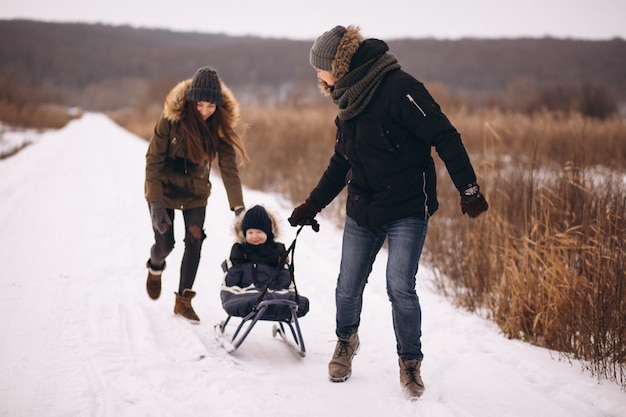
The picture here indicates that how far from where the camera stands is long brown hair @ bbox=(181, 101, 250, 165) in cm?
402

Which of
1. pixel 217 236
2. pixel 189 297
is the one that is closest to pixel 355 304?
pixel 189 297

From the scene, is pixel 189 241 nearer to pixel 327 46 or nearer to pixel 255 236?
pixel 255 236

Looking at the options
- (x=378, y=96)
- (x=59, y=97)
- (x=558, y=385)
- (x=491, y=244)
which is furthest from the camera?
(x=59, y=97)

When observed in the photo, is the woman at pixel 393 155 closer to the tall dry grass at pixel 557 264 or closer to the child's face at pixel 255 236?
the child's face at pixel 255 236

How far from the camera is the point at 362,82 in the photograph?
9.42 ft

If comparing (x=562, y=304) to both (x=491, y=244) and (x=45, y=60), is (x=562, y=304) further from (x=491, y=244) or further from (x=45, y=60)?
(x=45, y=60)

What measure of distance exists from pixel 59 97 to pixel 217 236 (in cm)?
10080

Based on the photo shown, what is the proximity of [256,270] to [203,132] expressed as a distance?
1.18m

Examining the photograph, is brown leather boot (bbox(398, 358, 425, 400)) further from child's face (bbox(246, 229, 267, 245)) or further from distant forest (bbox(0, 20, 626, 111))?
distant forest (bbox(0, 20, 626, 111))

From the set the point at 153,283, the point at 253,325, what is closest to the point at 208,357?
the point at 253,325

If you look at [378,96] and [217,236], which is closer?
[378,96]

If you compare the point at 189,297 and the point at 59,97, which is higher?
the point at 59,97

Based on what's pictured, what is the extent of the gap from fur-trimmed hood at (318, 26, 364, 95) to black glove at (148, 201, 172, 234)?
179 cm

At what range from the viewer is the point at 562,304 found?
377 cm
